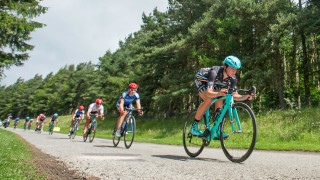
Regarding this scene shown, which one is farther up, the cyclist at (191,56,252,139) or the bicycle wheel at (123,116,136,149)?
the cyclist at (191,56,252,139)

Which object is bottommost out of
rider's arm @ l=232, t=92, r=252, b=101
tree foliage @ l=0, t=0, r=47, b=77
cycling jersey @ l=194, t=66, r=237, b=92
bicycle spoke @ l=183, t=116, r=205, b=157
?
bicycle spoke @ l=183, t=116, r=205, b=157

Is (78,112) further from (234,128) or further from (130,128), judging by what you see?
(234,128)

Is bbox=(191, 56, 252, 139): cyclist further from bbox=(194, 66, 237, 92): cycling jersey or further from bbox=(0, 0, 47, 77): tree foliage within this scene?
bbox=(0, 0, 47, 77): tree foliage

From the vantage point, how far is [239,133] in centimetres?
429

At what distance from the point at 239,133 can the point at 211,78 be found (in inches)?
44.9

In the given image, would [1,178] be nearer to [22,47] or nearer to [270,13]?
[22,47]

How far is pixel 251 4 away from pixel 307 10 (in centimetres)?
426

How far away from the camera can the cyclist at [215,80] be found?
4.48m

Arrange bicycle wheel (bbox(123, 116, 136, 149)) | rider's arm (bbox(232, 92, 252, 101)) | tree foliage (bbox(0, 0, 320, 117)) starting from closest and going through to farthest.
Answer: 1. rider's arm (bbox(232, 92, 252, 101))
2. bicycle wheel (bbox(123, 116, 136, 149))
3. tree foliage (bbox(0, 0, 320, 117))

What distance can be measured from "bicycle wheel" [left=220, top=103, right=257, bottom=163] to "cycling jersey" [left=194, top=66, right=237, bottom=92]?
24.0 inches

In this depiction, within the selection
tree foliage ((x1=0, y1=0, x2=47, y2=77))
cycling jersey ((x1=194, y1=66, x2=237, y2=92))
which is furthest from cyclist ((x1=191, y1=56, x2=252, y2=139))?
tree foliage ((x1=0, y1=0, x2=47, y2=77))

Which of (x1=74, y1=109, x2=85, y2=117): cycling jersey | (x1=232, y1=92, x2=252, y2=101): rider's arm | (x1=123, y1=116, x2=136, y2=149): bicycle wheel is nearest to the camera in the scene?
(x1=232, y1=92, x2=252, y2=101): rider's arm

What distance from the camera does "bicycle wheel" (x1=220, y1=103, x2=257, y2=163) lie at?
4.10 metres

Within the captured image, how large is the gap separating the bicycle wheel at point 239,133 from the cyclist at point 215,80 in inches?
5.9
